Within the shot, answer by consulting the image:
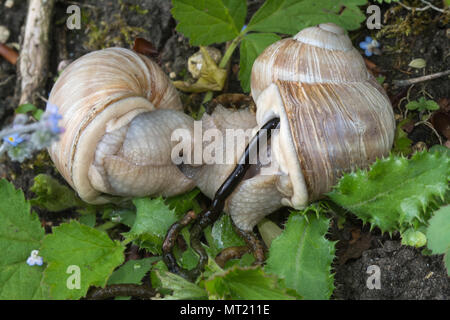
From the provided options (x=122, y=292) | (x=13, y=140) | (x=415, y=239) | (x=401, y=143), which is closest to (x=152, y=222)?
(x=122, y=292)

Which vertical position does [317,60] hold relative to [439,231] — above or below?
above

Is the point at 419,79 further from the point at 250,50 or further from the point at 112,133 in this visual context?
the point at 112,133

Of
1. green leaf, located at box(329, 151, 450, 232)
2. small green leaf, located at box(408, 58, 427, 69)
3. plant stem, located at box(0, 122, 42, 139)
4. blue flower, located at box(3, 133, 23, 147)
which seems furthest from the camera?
small green leaf, located at box(408, 58, 427, 69)

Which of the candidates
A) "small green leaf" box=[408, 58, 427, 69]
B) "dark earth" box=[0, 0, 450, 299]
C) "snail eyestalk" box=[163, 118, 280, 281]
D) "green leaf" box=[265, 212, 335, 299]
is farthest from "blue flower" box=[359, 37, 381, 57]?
"green leaf" box=[265, 212, 335, 299]

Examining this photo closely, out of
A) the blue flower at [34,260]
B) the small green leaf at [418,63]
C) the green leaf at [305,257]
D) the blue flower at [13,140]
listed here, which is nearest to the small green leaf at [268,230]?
the green leaf at [305,257]

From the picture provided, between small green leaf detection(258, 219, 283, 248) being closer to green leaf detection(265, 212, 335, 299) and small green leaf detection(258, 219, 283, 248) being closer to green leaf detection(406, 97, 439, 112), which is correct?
green leaf detection(265, 212, 335, 299)
